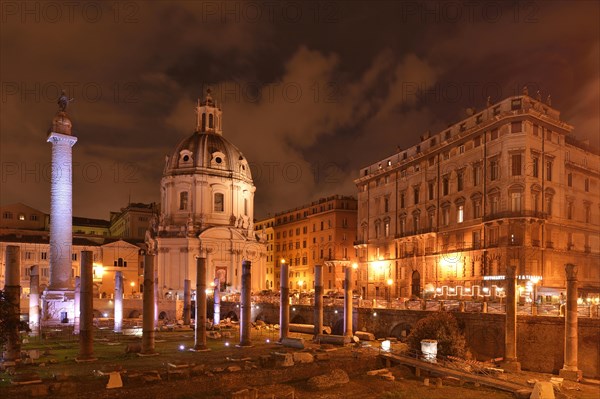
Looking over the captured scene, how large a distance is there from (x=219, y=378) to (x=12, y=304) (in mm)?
10672

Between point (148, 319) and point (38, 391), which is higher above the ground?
point (148, 319)

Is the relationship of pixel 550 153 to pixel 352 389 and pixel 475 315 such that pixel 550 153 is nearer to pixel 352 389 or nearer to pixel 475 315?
pixel 475 315

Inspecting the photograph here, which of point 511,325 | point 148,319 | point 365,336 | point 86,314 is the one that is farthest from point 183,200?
point 511,325

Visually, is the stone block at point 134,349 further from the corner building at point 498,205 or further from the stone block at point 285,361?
the corner building at point 498,205

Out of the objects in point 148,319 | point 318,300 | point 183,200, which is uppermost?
point 183,200

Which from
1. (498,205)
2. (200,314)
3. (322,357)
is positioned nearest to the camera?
(322,357)

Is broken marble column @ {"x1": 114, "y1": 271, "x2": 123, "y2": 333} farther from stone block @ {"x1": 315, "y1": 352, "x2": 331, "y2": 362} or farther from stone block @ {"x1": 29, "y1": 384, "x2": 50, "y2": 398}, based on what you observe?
stone block @ {"x1": 29, "y1": 384, "x2": 50, "y2": 398}

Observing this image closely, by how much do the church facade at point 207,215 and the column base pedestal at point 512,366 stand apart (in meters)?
51.4

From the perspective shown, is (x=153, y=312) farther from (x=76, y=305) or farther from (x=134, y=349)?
(x=76, y=305)

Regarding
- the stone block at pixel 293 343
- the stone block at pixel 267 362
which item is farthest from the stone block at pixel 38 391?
the stone block at pixel 293 343

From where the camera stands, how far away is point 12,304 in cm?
2548

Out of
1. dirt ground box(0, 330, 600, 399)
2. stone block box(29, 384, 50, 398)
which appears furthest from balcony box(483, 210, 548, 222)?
stone block box(29, 384, 50, 398)

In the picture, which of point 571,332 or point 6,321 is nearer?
point 6,321

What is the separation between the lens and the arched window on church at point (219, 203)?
83.9 meters
